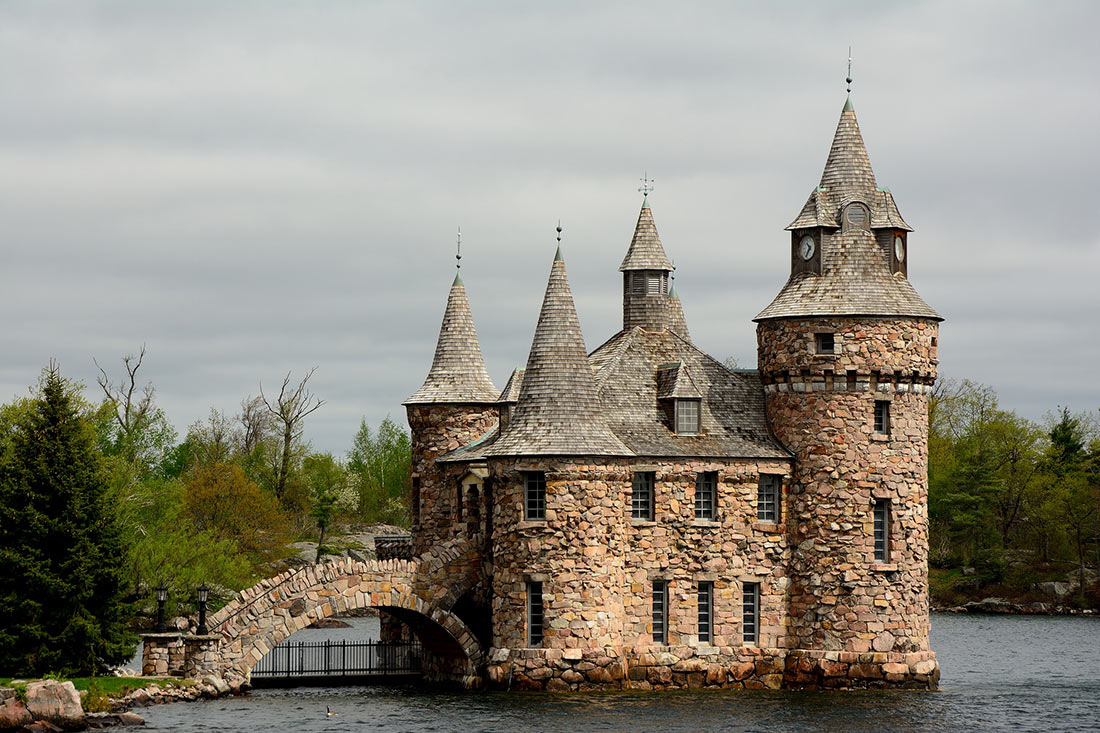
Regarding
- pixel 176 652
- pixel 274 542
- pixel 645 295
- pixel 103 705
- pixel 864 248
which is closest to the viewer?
pixel 103 705

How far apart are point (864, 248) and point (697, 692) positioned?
15.6m

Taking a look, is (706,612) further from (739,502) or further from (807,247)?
(807,247)

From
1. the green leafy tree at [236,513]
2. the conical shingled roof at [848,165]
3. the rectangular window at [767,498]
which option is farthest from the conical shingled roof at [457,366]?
the green leafy tree at [236,513]

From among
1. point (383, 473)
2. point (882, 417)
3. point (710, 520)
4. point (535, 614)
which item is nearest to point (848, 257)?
point (882, 417)

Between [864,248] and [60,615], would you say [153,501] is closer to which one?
→ [60,615]

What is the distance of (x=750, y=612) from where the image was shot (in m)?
55.4

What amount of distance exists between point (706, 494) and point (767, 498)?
6.83 ft

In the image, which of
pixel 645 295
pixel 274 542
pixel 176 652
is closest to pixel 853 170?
pixel 645 295

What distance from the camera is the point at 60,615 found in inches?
1951

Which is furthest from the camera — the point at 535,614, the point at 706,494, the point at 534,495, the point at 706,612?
the point at 706,494

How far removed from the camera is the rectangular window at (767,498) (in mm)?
55656

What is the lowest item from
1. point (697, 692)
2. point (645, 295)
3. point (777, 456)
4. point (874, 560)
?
point (697, 692)

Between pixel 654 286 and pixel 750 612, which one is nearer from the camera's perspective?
pixel 750 612

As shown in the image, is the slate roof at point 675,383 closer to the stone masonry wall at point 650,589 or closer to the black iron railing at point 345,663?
the stone masonry wall at point 650,589
